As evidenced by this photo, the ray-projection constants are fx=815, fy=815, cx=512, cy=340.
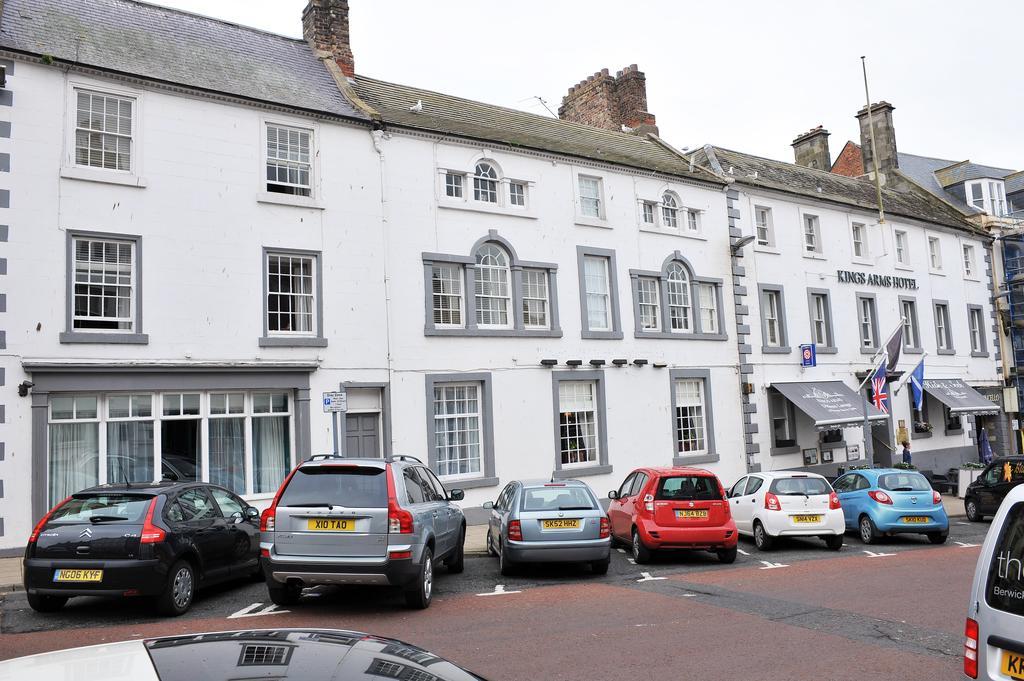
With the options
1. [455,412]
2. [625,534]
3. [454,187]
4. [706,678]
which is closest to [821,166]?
[454,187]

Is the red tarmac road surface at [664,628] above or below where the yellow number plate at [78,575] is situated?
below

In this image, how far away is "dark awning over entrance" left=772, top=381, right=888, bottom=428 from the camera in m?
24.8

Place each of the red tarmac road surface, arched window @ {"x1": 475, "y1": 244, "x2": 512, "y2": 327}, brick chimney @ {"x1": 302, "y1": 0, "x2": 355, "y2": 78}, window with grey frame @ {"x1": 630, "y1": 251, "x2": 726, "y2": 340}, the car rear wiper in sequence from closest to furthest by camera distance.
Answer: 1. the red tarmac road surface
2. the car rear wiper
3. arched window @ {"x1": 475, "y1": 244, "x2": 512, "y2": 327}
4. brick chimney @ {"x1": 302, "y1": 0, "x2": 355, "y2": 78}
5. window with grey frame @ {"x1": 630, "y1": 251, "x2": 726, "y2": 340}

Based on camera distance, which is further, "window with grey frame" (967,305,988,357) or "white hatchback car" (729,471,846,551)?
"window with grey frame" (967,305,988,357)

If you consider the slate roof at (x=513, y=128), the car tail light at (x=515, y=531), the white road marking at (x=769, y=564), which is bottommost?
the white road marking at (x=769, y=564)

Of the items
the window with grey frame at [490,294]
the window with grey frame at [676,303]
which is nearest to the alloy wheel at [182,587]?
the window with grey frame at [490,294]

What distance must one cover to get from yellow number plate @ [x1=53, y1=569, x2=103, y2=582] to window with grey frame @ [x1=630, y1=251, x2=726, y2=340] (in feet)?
52.0

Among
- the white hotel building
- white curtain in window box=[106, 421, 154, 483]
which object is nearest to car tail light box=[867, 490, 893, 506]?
the white hotel building

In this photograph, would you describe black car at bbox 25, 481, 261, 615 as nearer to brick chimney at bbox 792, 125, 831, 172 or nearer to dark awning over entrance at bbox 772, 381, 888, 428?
dark awning over entrance at bbox 772, 381, 888, 428

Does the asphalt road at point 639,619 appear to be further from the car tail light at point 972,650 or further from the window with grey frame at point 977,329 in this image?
the window with grey frame at point 977,329

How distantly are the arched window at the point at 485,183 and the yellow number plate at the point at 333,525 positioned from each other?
487 inches

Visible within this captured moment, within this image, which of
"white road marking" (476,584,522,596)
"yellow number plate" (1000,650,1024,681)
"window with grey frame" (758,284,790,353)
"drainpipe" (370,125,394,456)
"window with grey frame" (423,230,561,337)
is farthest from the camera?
"window with grey frame" (758,284,790,353)

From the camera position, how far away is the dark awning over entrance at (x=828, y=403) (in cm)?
2477

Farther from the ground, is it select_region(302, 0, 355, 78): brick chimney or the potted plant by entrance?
select_region(302, 0, 355, 78): brick chimney
